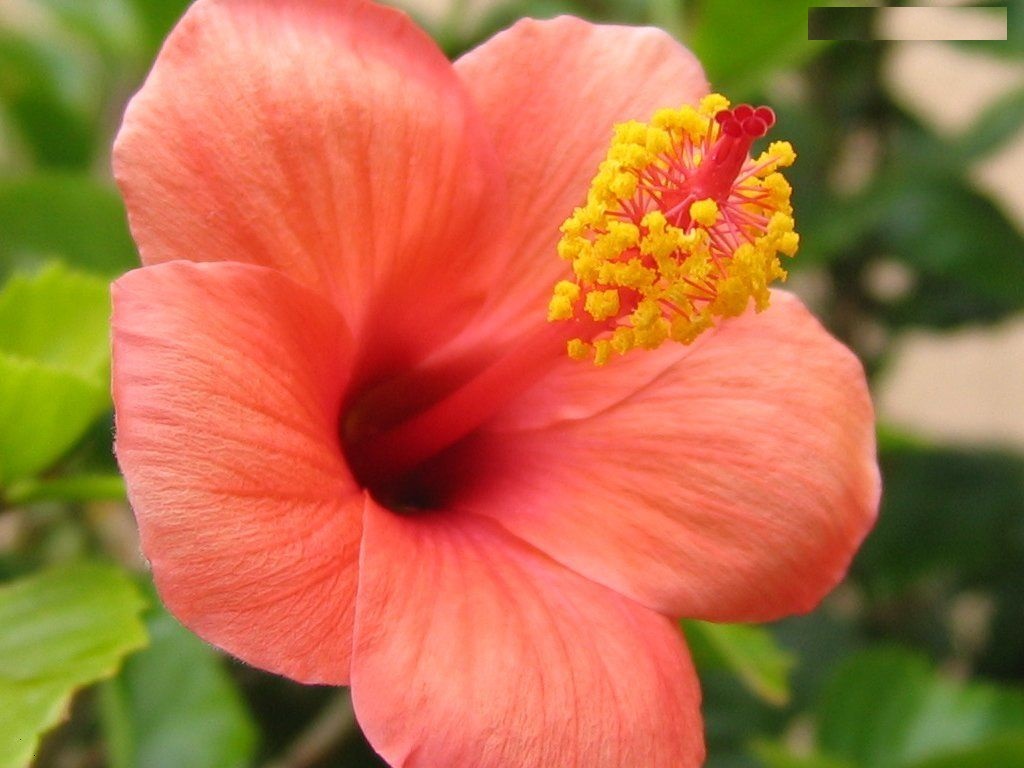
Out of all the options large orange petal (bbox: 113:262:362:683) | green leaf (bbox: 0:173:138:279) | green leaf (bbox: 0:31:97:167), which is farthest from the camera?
green leaf (bbox: 0:31:97:167)

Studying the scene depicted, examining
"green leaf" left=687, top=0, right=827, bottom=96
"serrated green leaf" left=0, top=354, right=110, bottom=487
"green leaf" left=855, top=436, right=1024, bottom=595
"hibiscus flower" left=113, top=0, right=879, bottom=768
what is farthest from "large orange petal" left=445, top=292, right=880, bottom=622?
"green leaf" left=855, top=436, right=1024, bottom=595

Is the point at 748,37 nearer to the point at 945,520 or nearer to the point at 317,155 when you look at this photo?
the point at 317,155

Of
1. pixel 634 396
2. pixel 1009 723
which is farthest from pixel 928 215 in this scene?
pixel 634 396

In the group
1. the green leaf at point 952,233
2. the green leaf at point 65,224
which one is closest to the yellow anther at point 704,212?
the green leaf at point 65,224

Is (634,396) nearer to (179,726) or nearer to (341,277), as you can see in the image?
(341,277)

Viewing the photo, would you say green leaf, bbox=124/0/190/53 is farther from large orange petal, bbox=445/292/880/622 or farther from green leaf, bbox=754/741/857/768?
green leaf, bbox=754/741/857/768
